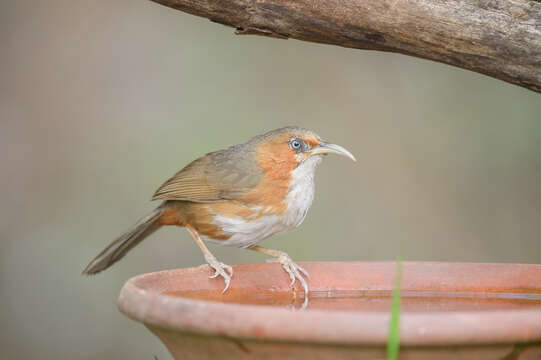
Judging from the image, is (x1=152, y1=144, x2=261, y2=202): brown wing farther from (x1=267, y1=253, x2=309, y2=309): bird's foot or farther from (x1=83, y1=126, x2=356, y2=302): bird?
(x1=267, y1=253, x2=309, y2=309): bird's foot

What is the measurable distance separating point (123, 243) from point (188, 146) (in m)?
2.91

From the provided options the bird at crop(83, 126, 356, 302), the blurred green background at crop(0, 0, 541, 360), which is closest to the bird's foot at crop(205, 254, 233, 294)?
the bird at crop(83, 126, 356, 302)

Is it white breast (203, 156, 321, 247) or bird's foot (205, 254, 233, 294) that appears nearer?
bird's foot (205, 254, 233, 294)

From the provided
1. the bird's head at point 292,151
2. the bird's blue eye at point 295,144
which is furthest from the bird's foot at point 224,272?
the bird's blue eye at point 295,144

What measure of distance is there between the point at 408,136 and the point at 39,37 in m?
3.72

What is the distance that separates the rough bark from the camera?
2.96 metres

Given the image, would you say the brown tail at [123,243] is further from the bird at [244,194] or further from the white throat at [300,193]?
the white throat at [300,193]

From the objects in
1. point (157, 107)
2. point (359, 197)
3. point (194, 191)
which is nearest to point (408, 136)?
point (359, 197)

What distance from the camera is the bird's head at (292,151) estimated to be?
3791 millimetres

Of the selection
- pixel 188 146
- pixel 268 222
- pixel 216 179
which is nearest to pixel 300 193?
pixel 268 222

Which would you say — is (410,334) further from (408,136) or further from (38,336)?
(408,136)

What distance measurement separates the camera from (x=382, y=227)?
23.5 feet

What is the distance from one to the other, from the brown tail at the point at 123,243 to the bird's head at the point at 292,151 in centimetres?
66

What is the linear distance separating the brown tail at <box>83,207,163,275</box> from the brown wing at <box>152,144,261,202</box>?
6.5 inches
